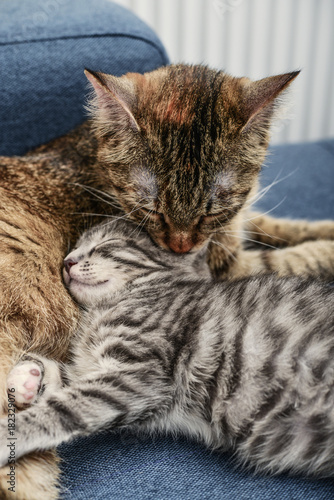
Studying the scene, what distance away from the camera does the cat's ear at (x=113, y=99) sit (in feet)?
3.74

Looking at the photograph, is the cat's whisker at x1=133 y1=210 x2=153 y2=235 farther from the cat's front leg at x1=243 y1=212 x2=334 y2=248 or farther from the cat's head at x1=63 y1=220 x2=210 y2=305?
the cat's front leg at x1=243 y1=212 x2=334 y2=248

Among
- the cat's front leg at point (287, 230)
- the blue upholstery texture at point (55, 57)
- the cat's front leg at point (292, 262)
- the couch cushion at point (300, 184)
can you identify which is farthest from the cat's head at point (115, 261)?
the couch cushion at point (300, 184)

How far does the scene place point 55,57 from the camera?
161 centimetres

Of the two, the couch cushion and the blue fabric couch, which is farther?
the couch cushion

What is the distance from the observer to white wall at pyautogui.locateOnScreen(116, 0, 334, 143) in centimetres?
262

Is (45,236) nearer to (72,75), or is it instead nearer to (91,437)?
(91,437)

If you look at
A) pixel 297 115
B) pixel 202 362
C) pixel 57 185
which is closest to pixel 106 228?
pixel 57 185

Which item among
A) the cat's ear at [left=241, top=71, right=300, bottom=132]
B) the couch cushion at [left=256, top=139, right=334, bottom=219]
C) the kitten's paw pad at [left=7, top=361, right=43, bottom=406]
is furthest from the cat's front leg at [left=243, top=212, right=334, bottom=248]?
the kitten's paw pad at [left=7, top=361, right=43, bottom=406]

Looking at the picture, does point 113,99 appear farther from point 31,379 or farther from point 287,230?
point 287,230

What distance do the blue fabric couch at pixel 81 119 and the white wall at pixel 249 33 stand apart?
0.70 m

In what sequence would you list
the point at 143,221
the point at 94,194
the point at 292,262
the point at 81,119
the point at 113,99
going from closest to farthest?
1. the point at 113,99
2. the point at 143,221
3. the point at 94,194
4. the point at 292,262
5. the point at 81,119

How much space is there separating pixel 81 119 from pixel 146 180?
2.28 feet

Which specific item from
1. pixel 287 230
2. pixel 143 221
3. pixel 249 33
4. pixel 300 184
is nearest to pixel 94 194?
pixel 143 221

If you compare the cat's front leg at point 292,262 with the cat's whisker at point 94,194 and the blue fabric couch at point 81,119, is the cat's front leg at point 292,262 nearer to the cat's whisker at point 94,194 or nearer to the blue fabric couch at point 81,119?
the blue fabric couch at point 81,119
